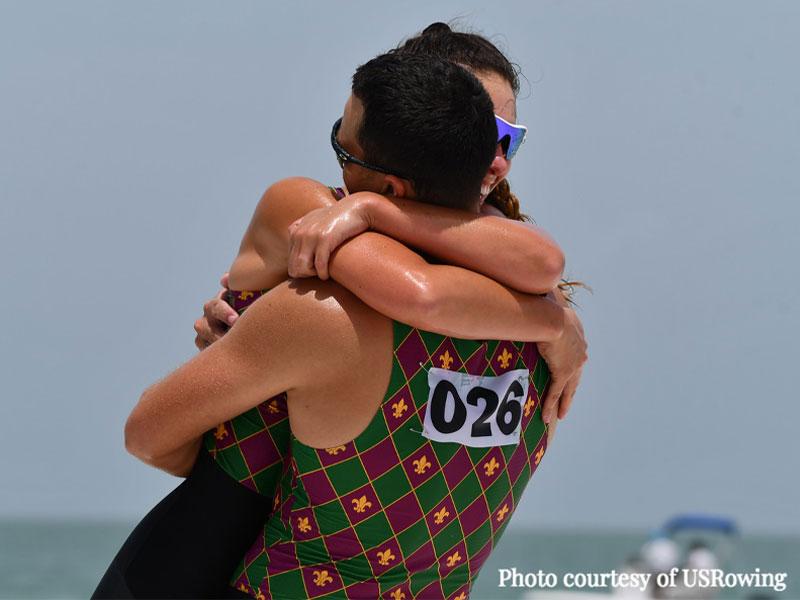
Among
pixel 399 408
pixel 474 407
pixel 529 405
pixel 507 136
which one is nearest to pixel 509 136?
pixel 507 136

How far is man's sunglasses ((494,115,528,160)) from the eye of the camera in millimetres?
3490

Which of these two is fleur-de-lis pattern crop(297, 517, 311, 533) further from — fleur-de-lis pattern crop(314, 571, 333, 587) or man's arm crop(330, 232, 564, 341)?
man's arm crop(330, 232, 564, 341)

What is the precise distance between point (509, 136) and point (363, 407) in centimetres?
105

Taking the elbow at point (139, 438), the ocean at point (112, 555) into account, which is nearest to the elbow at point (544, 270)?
the elbow at point (139, 438)

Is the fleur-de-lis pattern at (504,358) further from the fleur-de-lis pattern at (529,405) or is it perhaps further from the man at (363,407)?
the fleur-de-lis pattern at (529,405)

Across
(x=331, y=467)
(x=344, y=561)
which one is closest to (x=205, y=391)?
(x=331, y=467)

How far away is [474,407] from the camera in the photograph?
9.77 ft

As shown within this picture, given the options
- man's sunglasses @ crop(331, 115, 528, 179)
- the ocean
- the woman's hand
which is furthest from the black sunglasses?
the ocean

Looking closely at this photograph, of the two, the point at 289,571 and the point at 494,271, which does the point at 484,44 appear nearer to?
the point at 494,271

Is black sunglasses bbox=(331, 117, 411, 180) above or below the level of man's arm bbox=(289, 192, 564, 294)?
above

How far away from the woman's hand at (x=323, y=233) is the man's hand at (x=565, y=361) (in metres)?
0.63

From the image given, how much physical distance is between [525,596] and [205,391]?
37.6ft

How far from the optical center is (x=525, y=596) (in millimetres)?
13773

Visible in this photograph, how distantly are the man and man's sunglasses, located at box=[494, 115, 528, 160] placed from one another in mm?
534
